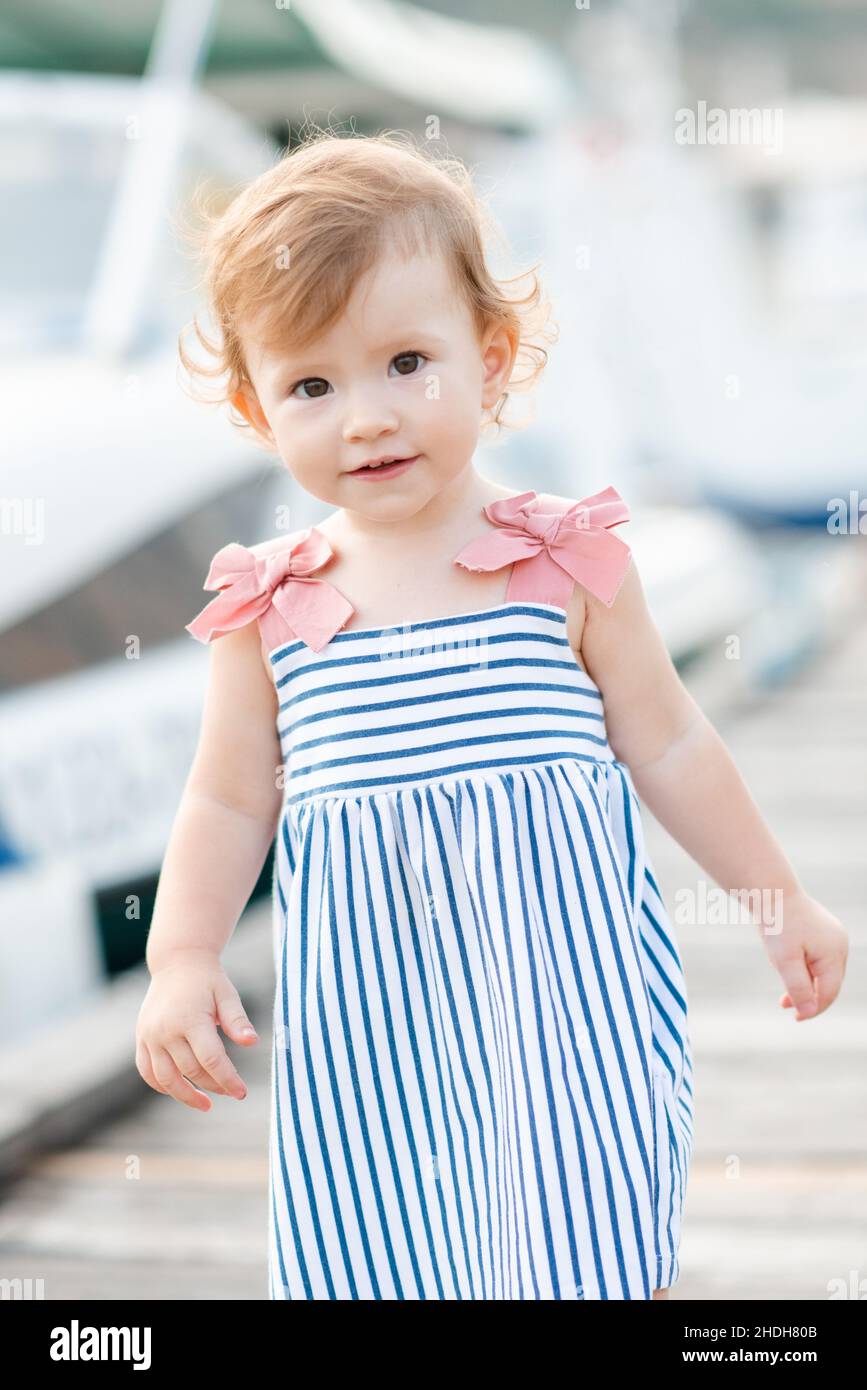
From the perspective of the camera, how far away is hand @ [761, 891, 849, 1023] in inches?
56.7

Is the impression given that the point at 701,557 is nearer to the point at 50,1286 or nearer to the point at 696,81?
the point at 50,1286

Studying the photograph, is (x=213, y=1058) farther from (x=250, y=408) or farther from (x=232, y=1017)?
(x=250, y=408)

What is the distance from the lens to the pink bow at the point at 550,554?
135 centimetres

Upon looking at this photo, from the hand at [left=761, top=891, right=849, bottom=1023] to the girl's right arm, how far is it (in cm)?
44

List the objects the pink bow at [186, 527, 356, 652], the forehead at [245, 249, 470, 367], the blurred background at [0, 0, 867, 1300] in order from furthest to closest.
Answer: the blurred background at [0, 0, 867, 1300] → the pink bow at [186, 527, 356, 652] → the forehead at [245, 249, 470, 367]

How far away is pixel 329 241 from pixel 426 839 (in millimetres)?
451

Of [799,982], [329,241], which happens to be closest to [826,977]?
[799,982]

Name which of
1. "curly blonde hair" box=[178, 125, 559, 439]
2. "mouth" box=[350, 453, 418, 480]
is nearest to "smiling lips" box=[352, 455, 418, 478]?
"mouth" box=[350, 453, 418, 480]

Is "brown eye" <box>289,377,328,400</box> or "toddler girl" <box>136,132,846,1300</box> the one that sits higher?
"brown eye" <box>289,377,328,400</box>

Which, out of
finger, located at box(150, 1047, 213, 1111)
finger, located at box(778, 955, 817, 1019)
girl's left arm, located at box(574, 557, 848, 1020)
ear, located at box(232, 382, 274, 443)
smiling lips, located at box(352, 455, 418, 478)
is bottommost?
finger, located at box(150, 1047, 213, 1111)

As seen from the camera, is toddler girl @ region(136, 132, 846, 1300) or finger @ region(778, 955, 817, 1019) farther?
finger @ region(778, 955, 817, 1019)

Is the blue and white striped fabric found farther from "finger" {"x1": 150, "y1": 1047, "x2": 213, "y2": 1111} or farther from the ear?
the ear

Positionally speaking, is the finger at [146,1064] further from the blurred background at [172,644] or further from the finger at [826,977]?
the blurred background at [172,644]
